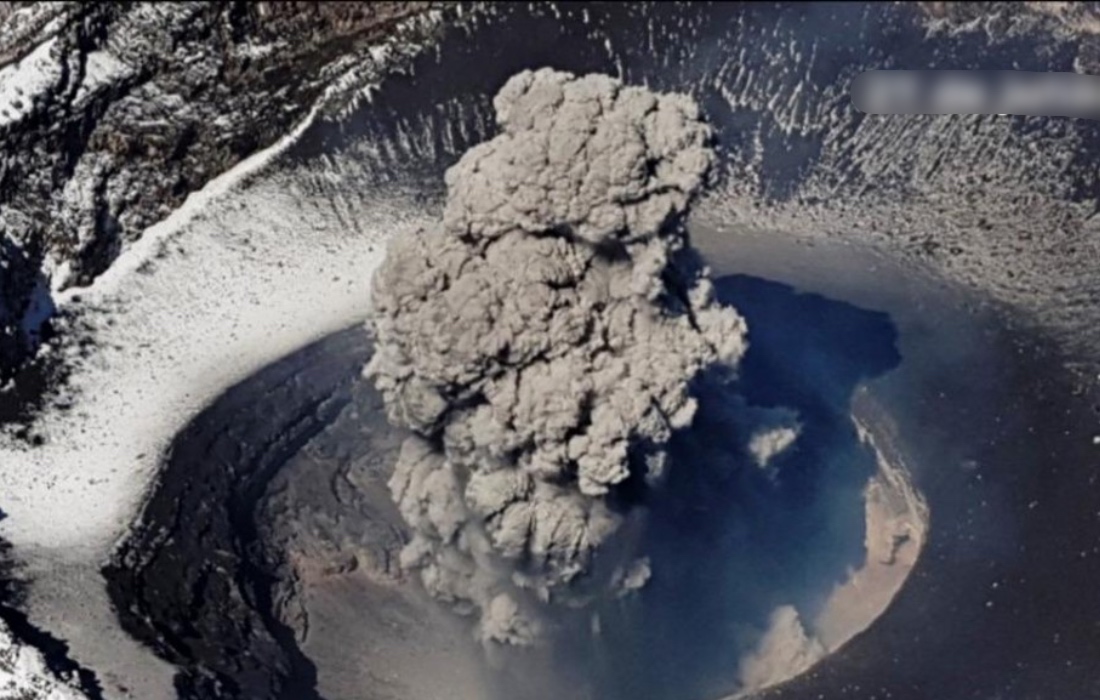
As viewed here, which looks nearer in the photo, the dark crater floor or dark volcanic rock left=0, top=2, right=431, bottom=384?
the dark crater floor

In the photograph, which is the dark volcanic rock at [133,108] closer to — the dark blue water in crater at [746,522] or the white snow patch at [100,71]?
the white snow patch at [100,71]

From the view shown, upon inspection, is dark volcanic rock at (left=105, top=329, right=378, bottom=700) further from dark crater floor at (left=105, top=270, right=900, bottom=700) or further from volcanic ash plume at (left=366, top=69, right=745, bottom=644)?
volcanic ash plume at (left=366, top=69, right=745, bottom=644)

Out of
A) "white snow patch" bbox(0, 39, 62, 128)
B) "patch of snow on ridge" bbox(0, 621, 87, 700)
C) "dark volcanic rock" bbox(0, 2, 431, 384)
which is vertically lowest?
"patch of snow on ridge" bbox(0, 621, 87, 700)

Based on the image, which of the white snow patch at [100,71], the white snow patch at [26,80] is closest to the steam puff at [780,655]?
the white snow patch at [100,71]

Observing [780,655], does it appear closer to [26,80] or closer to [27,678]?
[27,678]

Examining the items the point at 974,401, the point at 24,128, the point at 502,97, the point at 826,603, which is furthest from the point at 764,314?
the point at 24,128

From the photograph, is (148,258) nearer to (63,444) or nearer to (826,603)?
(63,444)

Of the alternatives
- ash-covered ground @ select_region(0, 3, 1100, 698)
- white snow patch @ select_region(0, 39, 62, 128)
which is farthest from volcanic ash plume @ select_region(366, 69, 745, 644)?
white snow patch @ select_region(0, 39, 62, 128)

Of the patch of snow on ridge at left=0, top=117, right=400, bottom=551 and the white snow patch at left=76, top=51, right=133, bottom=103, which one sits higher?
the white snow patch at left=76, top=51, right=133, bottom=103
